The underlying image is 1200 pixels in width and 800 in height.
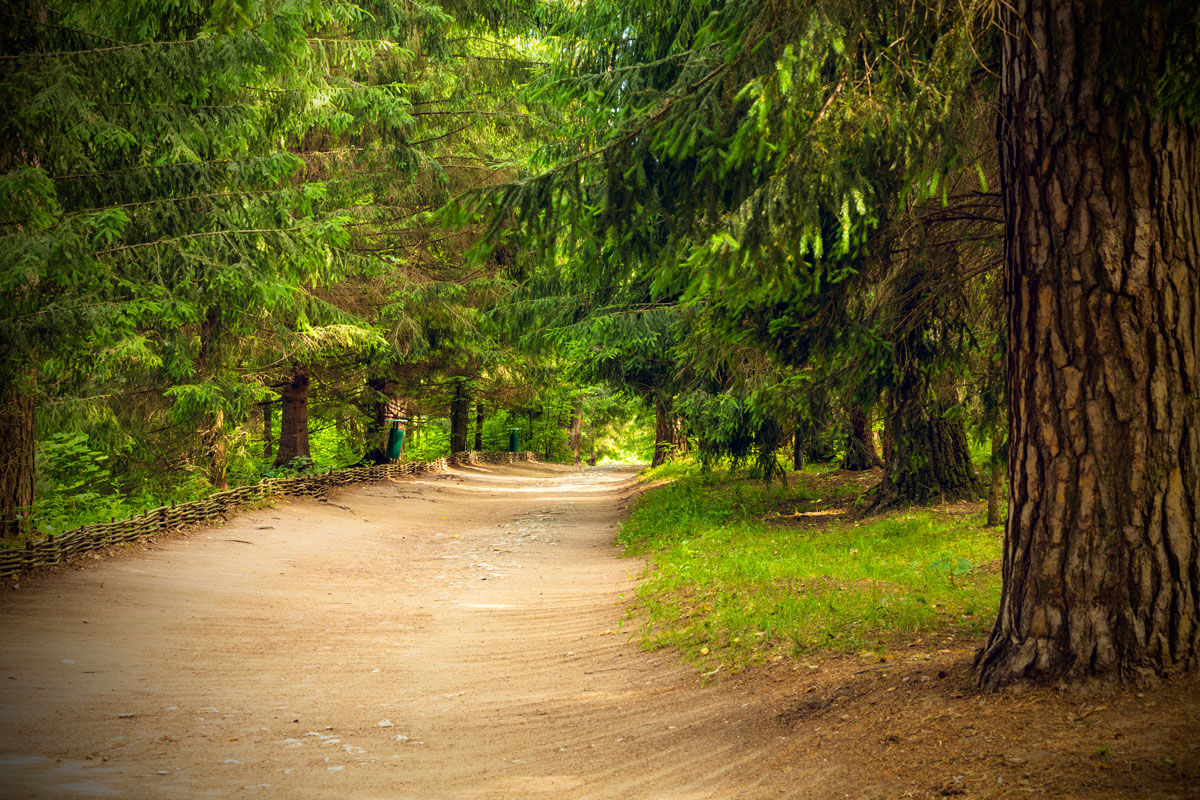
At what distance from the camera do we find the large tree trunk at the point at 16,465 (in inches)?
347

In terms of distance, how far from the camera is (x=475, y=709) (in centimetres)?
536

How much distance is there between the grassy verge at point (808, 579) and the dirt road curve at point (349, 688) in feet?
1.95

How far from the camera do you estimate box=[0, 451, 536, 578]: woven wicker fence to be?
336 inches

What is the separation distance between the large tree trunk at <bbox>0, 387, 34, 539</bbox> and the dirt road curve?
981mm

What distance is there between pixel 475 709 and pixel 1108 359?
14.5 feet

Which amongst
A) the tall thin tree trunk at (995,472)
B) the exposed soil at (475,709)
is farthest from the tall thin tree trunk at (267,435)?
the tall thin tree trunk at (995,472)

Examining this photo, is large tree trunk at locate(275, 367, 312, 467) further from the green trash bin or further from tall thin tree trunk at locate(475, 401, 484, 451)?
tall thin tree trunk at locate(475, 401, 484, 451)

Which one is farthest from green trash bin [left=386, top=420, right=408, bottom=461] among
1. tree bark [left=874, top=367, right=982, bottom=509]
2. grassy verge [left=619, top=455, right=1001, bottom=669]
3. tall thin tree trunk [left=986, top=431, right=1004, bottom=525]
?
tall thin tree trunk [left=986, top=431, right=1004, bottom=525]

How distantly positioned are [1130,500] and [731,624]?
3.50 metres

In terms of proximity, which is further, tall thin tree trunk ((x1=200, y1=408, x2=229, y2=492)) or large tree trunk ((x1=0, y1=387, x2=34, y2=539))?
tall thin tree trunk ((x1=200, y1=408, x2=229, y2=492))

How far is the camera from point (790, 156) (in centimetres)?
448

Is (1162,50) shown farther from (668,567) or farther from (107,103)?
(107,103)

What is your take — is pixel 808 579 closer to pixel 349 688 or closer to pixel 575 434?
pixel 349 688

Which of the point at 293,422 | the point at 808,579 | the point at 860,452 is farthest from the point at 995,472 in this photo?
the point at 293,422
